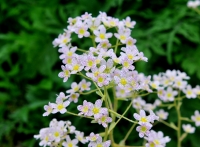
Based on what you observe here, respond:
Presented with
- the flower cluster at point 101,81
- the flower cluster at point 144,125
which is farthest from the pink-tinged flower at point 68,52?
the flower cluster at point 144,125

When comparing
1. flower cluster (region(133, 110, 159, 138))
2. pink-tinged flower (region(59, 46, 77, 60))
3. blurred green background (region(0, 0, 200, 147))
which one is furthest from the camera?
blurred green background (region(0, 0, 200, 147))

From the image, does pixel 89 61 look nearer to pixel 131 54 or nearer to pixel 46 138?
pixel 131 54

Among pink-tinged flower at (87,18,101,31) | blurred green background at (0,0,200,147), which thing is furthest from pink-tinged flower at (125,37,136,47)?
blurred green background at (0,0,200,147)

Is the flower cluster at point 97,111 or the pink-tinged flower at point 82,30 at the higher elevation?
the pink-tinged flower at point 82,30

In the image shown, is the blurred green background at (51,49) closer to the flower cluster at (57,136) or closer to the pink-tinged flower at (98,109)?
the flower cluster at (57,136)

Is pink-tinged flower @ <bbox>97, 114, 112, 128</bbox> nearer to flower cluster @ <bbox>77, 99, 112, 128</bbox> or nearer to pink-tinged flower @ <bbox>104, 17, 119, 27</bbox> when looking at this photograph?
flower cluster @ <bbox>77, 99, 112, 128</bbox>

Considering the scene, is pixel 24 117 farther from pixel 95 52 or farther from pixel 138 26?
pixel 95 52

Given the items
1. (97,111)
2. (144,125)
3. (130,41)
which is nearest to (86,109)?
(97,111)

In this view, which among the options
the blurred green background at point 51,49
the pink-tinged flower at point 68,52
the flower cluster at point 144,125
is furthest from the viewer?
the blurred green background at point 51,49

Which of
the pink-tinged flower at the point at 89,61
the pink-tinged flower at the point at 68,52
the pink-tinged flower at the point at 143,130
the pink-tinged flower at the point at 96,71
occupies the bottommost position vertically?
Answer: the pink-tinged flower at the point at 143,130
